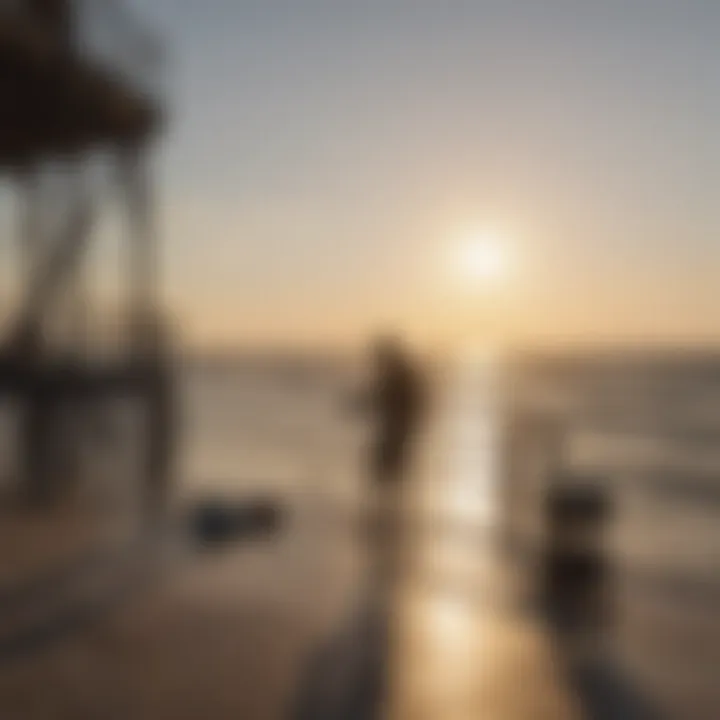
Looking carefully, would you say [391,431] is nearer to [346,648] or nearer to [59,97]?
[59,97]

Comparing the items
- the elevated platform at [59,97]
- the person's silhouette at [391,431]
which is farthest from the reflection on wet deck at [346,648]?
the elevated platform at [59,97]

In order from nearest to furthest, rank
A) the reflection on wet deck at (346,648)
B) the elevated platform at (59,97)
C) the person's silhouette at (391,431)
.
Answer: the reflection on wet deck at (346,648), the elevated platform at (59,97), the person's silhouette at (391,431)

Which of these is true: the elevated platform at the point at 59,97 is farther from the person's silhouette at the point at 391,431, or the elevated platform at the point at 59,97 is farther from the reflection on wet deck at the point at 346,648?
the reflection on wet deck at the point at 346,648

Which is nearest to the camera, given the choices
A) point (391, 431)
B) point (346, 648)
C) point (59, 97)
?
point (346, 648)

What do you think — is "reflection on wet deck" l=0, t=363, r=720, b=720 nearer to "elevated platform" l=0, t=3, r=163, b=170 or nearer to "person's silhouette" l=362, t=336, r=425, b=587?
"person's silhouette" l=362, t=336, r=425, b=587

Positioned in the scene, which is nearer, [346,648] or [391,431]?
[346,648]

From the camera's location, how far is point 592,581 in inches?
160

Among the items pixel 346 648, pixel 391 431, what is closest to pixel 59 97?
pixel 391 431

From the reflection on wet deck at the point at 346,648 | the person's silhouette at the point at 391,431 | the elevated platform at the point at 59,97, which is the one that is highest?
the elevated platform at the point at 59,97

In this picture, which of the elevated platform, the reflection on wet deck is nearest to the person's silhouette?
the reflection on wet deck

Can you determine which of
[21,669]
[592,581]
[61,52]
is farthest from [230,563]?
[61,52]

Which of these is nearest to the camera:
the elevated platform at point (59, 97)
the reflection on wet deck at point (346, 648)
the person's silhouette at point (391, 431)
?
the reflection on wet deck at point (346, 648)

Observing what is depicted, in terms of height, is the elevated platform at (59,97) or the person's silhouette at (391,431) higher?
the elevated platform at (59,97)

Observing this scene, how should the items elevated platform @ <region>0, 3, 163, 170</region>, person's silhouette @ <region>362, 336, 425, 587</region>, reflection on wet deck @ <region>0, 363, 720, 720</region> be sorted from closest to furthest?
reflection on wet deck @ <region>0, 363, 720, 720</region> → elevated platform @ <region>0, 3, 163, 170</region> → person's silhouette @ <region>362, 336, 425, 587</region>
